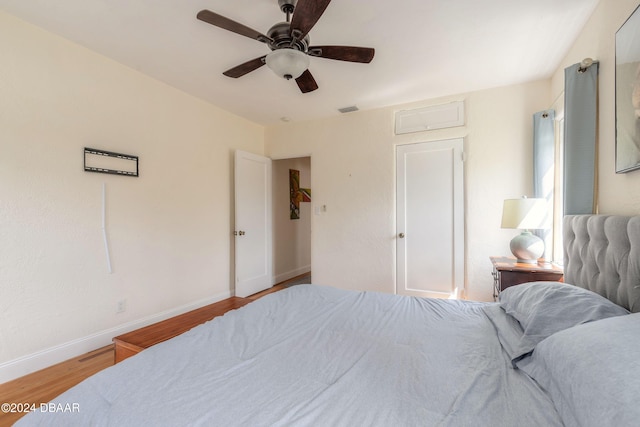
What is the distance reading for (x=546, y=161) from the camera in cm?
263

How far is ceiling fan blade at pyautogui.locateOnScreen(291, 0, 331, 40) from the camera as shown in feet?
4.55

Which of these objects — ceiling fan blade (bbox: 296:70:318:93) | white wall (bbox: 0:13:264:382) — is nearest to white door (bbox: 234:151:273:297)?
Answer: white wall (bbox: 0:13:264:382)

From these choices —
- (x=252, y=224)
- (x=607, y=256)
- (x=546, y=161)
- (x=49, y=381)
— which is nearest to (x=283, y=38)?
(x=607, y=256)

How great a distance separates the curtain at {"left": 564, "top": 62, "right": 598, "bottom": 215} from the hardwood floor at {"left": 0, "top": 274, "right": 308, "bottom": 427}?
3653mm

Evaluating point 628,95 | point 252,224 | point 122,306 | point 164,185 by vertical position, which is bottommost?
point 122,306

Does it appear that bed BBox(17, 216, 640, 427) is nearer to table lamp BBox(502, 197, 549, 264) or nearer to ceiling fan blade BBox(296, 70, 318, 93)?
table lamp BBox(502, 197, 549, 264)

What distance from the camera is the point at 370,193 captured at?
365 cm

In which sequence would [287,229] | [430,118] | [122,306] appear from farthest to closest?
[287,229]
[430,118]
[122,306]

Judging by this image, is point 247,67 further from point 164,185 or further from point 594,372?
point 594,372

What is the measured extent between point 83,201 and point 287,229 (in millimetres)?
3042

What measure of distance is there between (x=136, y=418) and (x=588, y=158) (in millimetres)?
2618

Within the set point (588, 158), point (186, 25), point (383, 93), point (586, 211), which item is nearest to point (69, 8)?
point (186, 25)

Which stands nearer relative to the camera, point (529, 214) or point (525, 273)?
point (525, 273)

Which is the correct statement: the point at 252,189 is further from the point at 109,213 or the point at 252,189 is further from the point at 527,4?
the point at 527,4
